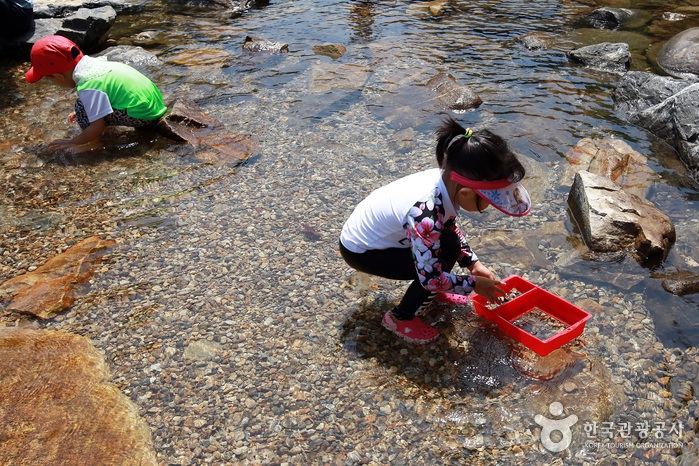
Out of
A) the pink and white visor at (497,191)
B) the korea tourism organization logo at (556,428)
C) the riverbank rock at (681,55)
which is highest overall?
the pink and white visor at (497,191)

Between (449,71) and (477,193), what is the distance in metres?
5.18

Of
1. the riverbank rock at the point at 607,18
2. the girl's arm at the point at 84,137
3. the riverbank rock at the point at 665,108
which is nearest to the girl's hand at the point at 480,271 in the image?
the riverbank rock at the point at 665,108

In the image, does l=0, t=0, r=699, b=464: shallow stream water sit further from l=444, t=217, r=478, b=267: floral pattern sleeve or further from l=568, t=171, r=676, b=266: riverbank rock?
l=444, t=217, r=478, b=267: floral pattern sleeve

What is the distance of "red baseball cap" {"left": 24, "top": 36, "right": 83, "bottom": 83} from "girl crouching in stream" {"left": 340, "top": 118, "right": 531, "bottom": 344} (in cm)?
376

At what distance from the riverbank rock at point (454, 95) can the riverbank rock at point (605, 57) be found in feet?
7.11

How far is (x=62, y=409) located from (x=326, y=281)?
5.87ft

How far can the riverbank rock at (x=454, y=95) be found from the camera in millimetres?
6496

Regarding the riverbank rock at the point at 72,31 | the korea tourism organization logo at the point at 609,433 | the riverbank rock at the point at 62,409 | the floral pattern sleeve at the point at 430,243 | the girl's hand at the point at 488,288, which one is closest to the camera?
the riverbank rock at the point at 62,409

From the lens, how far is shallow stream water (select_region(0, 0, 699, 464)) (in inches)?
113

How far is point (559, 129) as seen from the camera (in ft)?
19.7

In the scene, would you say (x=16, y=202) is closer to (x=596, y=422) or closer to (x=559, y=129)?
(x=596, y=422)

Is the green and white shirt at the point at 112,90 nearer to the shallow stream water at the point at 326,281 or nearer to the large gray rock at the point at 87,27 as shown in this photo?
the shallow stream water at the point at 326,281

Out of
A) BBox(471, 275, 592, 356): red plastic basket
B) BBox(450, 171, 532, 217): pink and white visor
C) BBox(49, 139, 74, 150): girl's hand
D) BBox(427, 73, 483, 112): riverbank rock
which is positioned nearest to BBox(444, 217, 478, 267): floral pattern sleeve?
BBox(471, 275, 592, 356): red plastic basket

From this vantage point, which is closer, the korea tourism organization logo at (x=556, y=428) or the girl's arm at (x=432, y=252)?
the korea tourism organization logo at (x=556, y=428)
